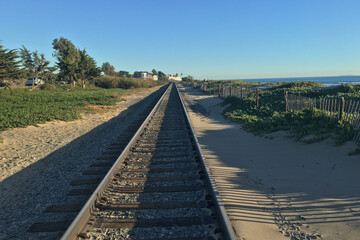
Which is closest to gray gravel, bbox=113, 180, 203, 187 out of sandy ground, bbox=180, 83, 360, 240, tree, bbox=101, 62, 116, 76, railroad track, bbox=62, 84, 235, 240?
railroad track, bbox=62, 84, 235, 240

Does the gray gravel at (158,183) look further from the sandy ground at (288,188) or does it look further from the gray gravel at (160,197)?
the sandy ground at (288,188)

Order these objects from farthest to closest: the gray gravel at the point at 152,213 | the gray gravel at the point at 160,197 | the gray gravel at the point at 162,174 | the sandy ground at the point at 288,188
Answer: the gray gravel at the point at 162,174 → the gray gravel at the point at 160,197 → the gray gravel at the point at 152,213 → the sandy ground at the point at 288,188

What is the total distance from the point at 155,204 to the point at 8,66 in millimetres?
26542

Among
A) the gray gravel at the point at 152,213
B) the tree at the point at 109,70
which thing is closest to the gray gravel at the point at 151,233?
the gray gravel at the point at 152,213

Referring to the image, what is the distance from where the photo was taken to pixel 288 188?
15.1 feet

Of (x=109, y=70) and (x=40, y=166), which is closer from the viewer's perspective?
(x=40, y=166)

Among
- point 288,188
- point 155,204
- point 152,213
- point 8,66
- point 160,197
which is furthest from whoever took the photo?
point 8,66

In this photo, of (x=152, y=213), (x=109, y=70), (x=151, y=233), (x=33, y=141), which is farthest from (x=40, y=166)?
(x=109, y=70)

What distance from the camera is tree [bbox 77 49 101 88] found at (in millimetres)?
Result: 46812

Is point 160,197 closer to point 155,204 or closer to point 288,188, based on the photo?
point 155,204

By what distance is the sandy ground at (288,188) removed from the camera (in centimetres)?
335

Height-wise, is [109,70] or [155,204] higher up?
[109,70]

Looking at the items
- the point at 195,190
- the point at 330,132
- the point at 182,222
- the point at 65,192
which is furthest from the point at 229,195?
the point at 330,132

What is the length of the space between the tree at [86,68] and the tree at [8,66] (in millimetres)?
20271
